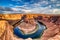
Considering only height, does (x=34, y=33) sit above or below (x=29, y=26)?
below

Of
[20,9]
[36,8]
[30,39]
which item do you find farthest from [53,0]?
[30,39]

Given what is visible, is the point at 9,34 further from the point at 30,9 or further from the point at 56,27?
the point at 56,27

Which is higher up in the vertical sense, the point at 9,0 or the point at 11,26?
the point at 9,0

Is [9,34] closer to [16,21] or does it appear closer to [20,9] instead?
[16,21]

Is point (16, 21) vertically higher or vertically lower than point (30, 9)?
lower

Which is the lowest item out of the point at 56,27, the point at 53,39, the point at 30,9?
the point at 53,39

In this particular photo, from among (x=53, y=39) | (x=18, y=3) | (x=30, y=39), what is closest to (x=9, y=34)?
(x=30, y=39)
